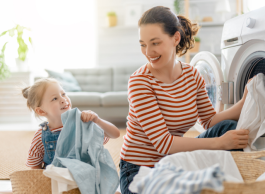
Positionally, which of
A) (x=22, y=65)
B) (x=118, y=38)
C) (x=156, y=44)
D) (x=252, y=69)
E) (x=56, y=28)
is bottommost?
(x=22, y=65)

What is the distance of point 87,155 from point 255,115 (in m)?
0.68

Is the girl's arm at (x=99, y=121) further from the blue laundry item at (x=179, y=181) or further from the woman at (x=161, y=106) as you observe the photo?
the blue laundry item at (x=179, y=181)

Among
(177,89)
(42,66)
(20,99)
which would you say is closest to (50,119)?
(177,89)

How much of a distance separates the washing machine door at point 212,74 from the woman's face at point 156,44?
1.89 feet

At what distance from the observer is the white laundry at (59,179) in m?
0.86

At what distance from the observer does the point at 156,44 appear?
41.2 inches

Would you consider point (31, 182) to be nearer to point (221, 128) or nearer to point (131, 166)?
point (131, 166)

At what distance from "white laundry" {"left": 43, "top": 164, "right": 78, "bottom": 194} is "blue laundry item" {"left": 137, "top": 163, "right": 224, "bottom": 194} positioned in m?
0.33

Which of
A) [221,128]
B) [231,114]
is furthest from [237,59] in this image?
[221,128]

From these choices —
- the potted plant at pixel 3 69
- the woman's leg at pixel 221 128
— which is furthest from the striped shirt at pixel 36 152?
the potted plant at pixel 3 69

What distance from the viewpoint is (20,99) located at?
13.4 feet

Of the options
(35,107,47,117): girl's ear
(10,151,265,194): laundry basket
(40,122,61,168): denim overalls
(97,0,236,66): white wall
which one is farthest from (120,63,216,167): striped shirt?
(97,0,236,66): white wall

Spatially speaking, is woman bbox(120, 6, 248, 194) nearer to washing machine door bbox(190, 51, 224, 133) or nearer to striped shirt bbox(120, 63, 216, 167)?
striped shirt bbox(120, 63, 216, 167)

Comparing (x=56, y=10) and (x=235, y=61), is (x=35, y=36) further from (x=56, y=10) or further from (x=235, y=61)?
(x=235, y=61)
